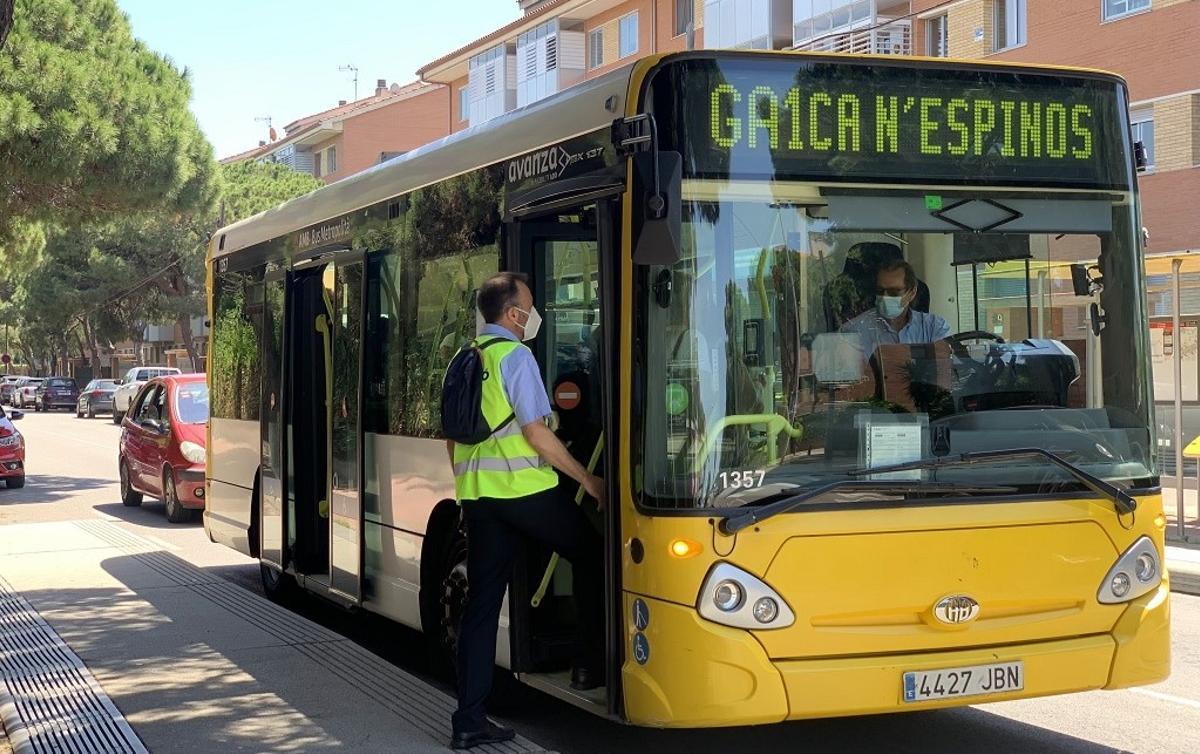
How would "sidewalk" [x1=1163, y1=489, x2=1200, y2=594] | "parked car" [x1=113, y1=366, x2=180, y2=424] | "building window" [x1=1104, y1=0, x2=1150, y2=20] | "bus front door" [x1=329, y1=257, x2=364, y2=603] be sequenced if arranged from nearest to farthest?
1. "bus front door" [x1=329, y1=257, x2=364, y2=603]
2. "sidewalk" [x1=1163, y1=489, x2=1200, y2=594]
3. "building window" [x1=1104, y1=0, x2=1150, y2=20]
4. "parked car" [x1=113, y1=366, x2=180, y2=424]

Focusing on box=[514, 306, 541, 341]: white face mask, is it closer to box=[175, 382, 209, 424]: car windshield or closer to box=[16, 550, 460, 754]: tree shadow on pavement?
box=[16, 550, 460, 754]: tree shadow on pavement

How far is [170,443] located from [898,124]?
13.6 m

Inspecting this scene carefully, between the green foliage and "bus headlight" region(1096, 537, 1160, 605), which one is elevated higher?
the green foliage

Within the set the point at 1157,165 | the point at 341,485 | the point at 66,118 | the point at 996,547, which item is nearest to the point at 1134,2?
the point at 1157,165

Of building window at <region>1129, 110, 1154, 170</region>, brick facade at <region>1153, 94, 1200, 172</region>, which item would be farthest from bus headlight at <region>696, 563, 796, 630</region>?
building window at <region>1129, 110, 1154, 170</region>

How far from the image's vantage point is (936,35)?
32.1 metres

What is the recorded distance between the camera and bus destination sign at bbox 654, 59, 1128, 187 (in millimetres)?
5453

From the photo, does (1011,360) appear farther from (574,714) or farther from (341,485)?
(341,485)

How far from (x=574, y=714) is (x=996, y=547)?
2561 mm

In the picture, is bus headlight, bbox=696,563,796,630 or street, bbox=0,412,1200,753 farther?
street, bbox=0,412,1200,753

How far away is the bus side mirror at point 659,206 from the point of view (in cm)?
519

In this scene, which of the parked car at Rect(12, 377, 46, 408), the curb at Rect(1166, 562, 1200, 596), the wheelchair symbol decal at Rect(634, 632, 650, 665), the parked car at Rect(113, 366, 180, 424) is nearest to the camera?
the wheelchair symbol decal at Rect(634, 632, 650, 665)

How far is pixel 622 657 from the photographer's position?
18.3 ft

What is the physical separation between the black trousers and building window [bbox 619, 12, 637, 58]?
130 feet
